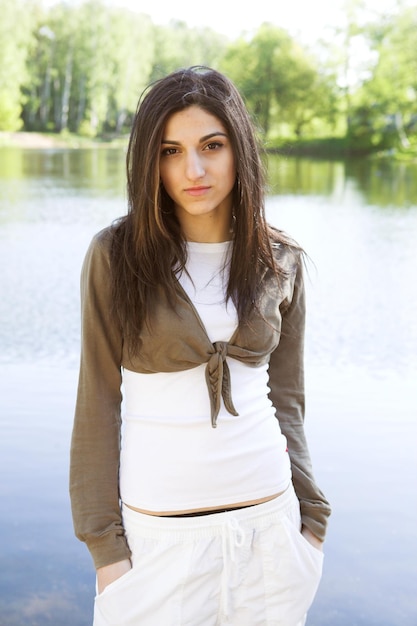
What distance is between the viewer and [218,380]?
1278mm

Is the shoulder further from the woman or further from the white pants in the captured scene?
the white pants

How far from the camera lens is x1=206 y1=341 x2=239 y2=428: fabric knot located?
1277 millimetres

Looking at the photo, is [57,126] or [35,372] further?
[57,126]

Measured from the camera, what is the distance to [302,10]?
3042 cm

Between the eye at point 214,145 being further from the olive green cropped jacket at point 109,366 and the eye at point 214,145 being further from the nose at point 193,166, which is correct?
the olive green cropped jacket at point 109,366

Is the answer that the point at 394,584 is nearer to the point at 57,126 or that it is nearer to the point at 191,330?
the point at 191,330

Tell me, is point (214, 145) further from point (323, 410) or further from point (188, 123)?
point (323, 410)

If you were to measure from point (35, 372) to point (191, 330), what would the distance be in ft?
11.9

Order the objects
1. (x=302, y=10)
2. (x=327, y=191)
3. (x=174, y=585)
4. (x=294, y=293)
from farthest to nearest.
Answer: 1. (x=302, y=10)
2. (x=327, y=191)
3. (x=294, y=293)
4. (x=174, y=585)

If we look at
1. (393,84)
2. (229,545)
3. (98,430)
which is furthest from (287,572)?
(393,84)

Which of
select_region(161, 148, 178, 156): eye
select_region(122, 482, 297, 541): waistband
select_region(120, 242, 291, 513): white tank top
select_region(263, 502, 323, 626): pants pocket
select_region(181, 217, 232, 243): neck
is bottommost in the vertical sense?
select_region(263, 502, 323, 626): pants pocket

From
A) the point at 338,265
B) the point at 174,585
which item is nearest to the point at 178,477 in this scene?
the point at 174,585

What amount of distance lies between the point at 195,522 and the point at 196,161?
0.53 meters

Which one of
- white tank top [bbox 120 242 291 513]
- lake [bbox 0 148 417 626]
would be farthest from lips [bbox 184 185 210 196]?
lake [bbox 0 148 417 626]
